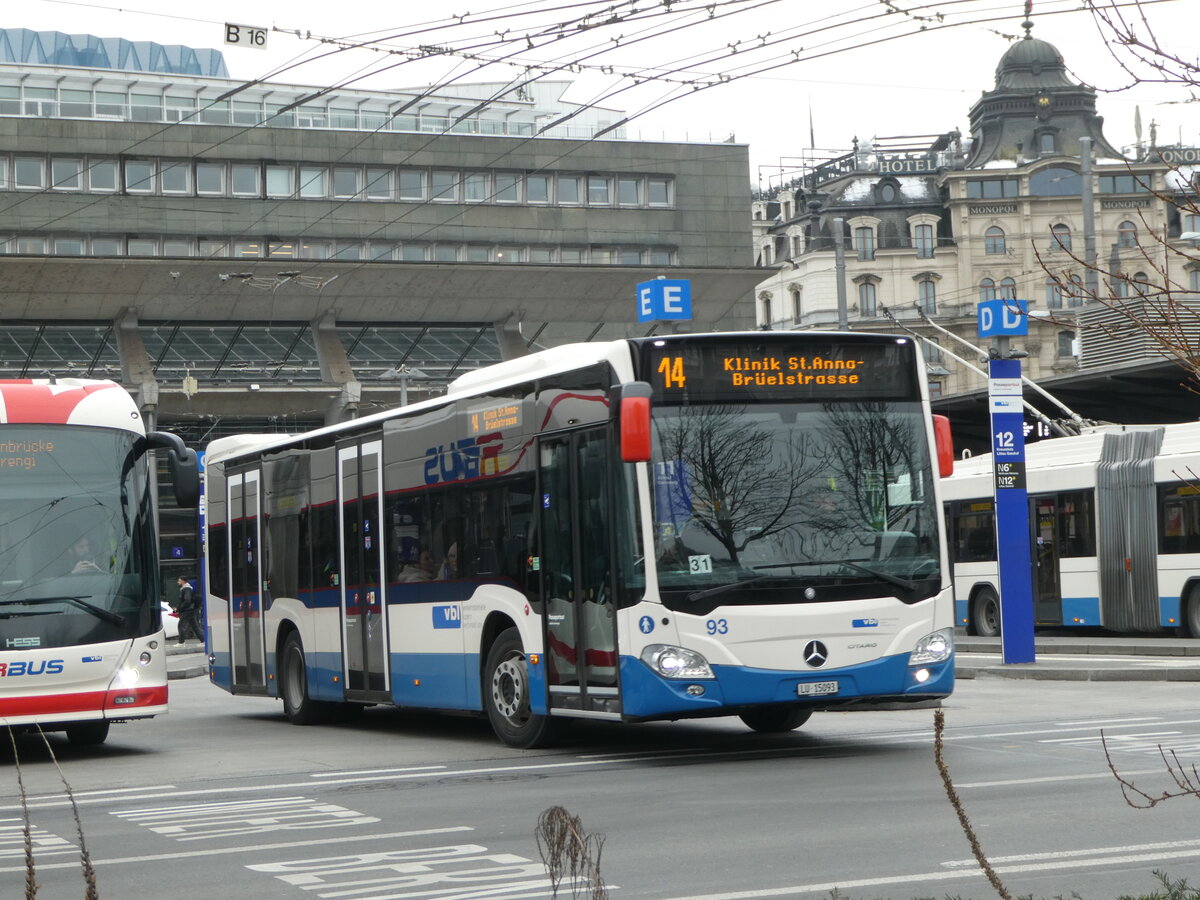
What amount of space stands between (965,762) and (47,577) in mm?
7416

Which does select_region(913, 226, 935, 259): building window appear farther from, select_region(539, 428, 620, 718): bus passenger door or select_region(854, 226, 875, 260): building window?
select_region(539, 428, 620, 718): bus passenger door

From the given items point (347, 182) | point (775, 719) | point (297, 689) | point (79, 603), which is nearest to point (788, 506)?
point (775, 719)

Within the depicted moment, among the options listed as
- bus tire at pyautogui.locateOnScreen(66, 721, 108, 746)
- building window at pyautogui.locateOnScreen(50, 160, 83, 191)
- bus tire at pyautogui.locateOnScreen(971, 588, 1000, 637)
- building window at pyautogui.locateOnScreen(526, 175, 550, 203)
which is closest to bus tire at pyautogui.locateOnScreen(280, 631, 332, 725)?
bus tire at pyautogui.locateOnScreen(66, 721, 108, 746)

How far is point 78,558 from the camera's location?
49.0ft

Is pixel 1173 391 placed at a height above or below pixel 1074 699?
above

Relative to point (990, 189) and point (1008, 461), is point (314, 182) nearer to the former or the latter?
point (1008, 461)

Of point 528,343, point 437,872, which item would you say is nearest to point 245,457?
point 437,872

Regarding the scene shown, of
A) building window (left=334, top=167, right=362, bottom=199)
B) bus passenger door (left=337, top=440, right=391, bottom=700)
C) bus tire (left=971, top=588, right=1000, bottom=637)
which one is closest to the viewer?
bus passenger door (left=337, top=440, right=391, bottom=700)

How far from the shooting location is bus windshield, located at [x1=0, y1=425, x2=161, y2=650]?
14617mm

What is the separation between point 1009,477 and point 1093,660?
3.41m

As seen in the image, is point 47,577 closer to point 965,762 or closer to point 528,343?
point 965,762

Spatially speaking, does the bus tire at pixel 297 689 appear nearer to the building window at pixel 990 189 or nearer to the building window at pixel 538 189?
the building window at pixel 538 189

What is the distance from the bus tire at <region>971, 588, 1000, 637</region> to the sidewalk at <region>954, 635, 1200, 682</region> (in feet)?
7.89

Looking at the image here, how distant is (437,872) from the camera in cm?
794
